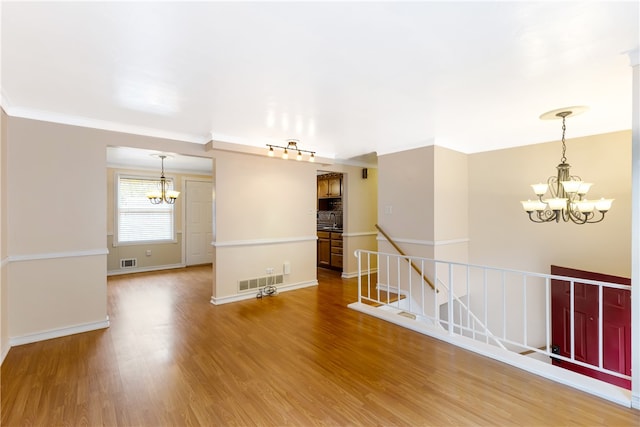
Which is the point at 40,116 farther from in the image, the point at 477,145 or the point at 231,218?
the point at 477,145

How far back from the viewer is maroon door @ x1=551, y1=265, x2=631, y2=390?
136 inches

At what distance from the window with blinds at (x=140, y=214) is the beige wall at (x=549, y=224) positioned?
6620 mm

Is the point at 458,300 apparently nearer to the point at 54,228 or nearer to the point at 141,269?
the point at 54,228

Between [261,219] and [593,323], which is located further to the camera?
[261,219]

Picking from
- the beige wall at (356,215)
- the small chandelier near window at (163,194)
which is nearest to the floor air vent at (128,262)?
the small chandelier near window at (163,194)

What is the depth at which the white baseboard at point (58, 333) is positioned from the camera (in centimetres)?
300

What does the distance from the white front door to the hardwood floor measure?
3773 millimetres

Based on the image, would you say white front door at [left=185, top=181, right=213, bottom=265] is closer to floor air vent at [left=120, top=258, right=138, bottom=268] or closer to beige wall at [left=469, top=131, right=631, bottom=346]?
floor air vent at [left=120, top=258, right=138, bottom=268]

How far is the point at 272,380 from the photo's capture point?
2361mm

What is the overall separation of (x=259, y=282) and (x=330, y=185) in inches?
117

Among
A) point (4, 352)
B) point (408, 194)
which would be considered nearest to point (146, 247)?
point (4, 352)

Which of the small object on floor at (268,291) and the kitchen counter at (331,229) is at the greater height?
the kitchen counter at (331,229)

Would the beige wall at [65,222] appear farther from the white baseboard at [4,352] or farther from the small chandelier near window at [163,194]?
the small chandelier near window at [163,194]

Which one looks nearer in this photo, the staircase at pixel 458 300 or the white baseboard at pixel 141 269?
the staircase at pixel 458 300
